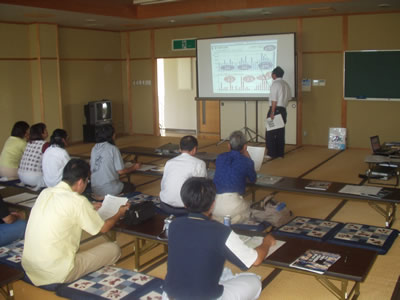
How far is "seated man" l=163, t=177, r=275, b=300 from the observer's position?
232 centimetres

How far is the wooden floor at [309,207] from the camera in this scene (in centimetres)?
345

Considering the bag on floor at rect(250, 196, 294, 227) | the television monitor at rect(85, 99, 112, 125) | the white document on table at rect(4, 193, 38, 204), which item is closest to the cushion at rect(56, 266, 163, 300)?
the bag on floor at rect(250, 196, 294, 227)

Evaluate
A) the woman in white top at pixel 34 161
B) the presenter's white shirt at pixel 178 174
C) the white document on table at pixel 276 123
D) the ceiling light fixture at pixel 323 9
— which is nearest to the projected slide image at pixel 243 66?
the ceiling light fixture at pixel 323 9

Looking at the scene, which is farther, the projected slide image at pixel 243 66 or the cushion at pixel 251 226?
the projected slide image at pixel 243 66

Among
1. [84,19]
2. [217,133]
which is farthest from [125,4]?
[217,133]

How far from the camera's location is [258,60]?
940cm

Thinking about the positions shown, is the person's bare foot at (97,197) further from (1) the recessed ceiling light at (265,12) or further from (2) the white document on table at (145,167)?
(1) the recessed ceiling light at (265,12)

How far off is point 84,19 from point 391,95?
19.0 feet

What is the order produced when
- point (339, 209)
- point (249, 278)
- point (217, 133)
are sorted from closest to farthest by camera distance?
point (249, 278)
point (339, 209)
point (217, 133)

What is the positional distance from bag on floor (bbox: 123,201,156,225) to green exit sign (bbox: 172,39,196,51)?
7.26 metres

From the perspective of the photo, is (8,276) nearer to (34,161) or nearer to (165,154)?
(34,161)

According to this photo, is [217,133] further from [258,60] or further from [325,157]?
[325,157]

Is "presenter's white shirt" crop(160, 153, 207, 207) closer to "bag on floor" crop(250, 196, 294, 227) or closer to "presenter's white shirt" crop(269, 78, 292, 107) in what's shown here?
"bag on floor" crop(250, 196, 294, 227)

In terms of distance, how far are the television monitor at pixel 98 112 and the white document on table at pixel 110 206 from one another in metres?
6.81
